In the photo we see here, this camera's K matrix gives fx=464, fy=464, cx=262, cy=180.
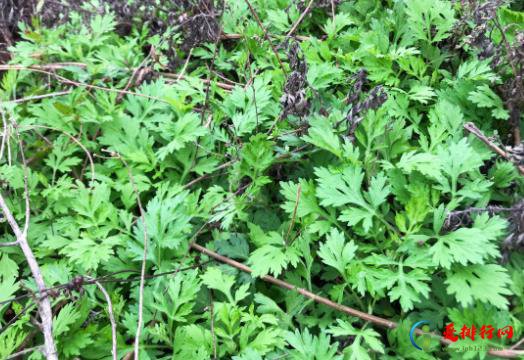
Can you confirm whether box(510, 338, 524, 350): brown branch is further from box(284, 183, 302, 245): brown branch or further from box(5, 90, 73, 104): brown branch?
box(5, 90, 73, 104): brown branch

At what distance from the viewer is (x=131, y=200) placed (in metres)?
2.21

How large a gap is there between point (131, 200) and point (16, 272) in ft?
1.88

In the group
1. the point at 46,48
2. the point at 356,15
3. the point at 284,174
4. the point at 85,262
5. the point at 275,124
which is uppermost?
the point at 356,15

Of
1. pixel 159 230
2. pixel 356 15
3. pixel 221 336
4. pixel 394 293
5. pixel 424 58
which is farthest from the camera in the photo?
pixel 356 15

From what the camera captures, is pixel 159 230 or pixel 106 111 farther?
pixel 106 111

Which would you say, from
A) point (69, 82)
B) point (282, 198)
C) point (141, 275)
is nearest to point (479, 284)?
point (282, 198)

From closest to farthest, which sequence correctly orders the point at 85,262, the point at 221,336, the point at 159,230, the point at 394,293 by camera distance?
the point at 394,293, the point at 221,336, the point at 85,262, the point at 159,230

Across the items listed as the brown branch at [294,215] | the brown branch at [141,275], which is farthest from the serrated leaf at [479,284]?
the brown branch at [141,275]

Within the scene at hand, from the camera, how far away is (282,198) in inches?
84.7

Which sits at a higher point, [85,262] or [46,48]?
[46,48]

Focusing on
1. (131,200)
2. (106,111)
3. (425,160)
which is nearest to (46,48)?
(106,111)

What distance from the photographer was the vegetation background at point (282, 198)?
1.72 meters

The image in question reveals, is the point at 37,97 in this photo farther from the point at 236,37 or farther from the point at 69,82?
the point at 236,37

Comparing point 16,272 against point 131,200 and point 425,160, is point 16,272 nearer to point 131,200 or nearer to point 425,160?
point 131,200
